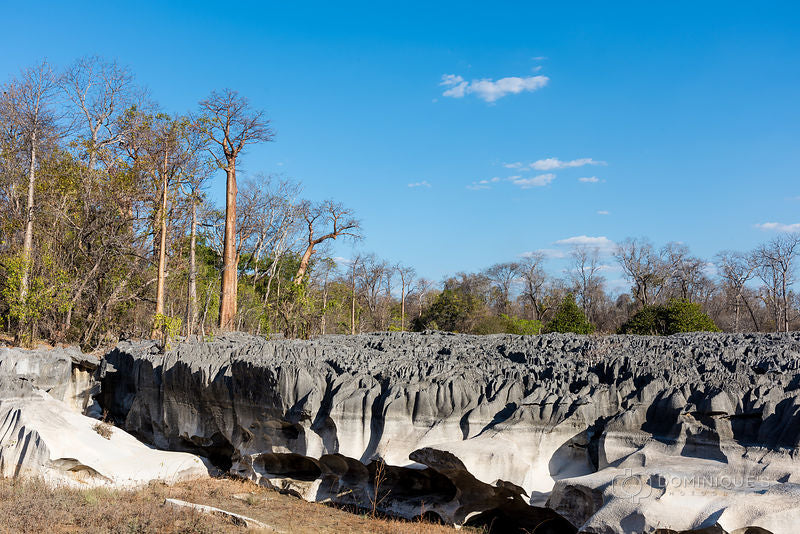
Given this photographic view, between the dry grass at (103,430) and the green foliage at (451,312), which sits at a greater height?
the green foliage at (451,312)

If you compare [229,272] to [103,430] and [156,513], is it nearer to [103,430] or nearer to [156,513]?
[103,430]

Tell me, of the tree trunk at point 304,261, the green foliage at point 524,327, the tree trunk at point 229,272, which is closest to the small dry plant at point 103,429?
the tree trunk at point 229,272

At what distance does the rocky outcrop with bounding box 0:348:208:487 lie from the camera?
257 inches

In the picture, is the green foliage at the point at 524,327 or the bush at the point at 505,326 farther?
the bush at the point at 505,326

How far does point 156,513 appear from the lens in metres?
5.28

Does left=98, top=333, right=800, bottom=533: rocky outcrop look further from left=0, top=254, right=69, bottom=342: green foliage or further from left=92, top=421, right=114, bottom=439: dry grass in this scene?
left=0, top=254, right=69, bottom=342: green foliage

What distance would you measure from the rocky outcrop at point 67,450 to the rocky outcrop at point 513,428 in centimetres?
68

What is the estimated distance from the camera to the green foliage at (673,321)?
57.3 feet

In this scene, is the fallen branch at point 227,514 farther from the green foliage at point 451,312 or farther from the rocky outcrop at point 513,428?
the green foliage at point 451,312

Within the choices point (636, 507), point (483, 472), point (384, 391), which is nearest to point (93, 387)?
point (384, 391)

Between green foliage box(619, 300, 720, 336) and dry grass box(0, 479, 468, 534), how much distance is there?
14.1 m

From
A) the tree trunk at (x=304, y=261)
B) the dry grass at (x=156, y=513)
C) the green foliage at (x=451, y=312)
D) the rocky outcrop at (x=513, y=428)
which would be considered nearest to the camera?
the rocky outcrop at (x=513, y=428)

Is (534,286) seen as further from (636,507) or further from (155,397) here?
(636,507)

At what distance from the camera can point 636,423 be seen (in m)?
5.10
